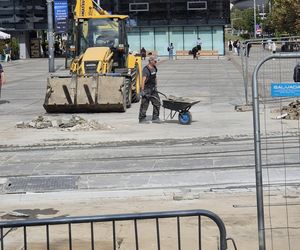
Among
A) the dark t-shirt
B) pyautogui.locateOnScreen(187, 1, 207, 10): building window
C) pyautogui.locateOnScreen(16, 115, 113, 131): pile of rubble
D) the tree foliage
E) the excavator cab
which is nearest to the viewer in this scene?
pyautogui.locateOnScreen(16, 115, 113, 131): pile of rubble

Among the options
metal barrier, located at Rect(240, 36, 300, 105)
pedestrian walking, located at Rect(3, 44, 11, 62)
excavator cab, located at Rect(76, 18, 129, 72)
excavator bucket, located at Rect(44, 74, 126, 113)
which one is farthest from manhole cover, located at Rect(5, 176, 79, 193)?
pedestrian walking, located at Rect(3, 44, 11, 62)

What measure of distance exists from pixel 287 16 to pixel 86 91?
47.2m

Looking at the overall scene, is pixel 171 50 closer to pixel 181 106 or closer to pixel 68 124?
pixel 181 106

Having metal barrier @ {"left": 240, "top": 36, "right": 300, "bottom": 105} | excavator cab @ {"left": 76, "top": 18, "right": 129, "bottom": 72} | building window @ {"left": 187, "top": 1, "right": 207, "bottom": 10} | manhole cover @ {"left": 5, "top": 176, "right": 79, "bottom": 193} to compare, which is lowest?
manhole cover @ {"left": 5, "top": 176, "right": 79, "bottom": 193}

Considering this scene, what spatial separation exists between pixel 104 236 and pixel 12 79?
3207 cm

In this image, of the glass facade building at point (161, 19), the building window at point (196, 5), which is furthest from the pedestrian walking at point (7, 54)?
the building window at point (196, 5)

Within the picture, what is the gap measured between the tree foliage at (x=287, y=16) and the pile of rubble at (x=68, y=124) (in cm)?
4467

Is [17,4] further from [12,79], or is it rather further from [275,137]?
[275,137]

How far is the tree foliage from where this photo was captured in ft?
192

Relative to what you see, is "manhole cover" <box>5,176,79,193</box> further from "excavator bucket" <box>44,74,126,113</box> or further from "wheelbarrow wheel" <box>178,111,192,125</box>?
"excavator bucket" <box>44,74,126,113</box>

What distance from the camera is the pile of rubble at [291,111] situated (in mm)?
16328

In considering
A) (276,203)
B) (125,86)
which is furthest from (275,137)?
(125,86)

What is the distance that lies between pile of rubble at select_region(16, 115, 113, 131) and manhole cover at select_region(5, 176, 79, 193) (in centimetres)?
550

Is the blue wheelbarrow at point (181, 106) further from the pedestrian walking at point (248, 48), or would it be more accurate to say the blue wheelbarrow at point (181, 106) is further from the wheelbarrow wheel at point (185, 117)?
the pedestrian walking at point (248, 48)
